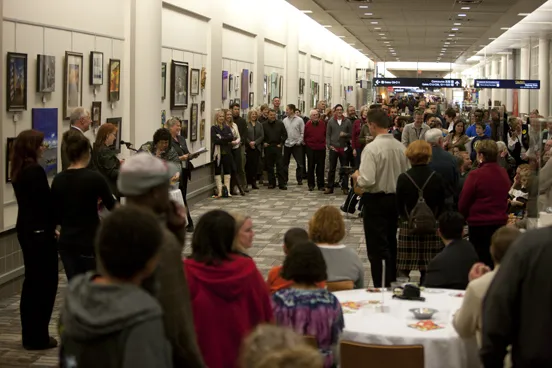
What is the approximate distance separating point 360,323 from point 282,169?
12.8m

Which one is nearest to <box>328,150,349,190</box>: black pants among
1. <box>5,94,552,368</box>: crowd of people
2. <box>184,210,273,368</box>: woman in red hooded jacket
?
<box>5,94,552,368</box>: crowd of people

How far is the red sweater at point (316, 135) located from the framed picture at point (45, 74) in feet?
26.7

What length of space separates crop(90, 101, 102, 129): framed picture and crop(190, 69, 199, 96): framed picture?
458 cm

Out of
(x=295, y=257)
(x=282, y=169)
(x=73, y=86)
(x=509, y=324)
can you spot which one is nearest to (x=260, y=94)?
(x=282, y=169)

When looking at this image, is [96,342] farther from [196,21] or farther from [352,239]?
[196,21]

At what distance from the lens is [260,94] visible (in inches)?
838

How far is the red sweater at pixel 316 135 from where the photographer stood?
17234mm

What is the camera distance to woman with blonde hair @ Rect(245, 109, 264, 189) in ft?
56.7

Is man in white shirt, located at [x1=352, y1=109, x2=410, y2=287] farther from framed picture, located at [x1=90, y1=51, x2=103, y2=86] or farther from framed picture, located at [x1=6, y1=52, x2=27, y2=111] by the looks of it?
framed picture, located at [x1=90, y1=51, x2=103, y2=86]

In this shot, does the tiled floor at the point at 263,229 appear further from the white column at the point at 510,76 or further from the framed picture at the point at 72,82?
the white column at the point at 510,76

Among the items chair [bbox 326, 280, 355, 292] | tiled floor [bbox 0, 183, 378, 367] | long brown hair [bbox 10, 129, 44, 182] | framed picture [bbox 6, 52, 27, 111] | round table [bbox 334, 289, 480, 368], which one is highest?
framed picture [bbox 6, 52, 27, 111]

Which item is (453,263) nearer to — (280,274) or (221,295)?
(280,274)

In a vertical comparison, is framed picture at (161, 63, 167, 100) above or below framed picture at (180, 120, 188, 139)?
above

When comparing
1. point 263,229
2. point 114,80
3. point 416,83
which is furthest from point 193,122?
point 416,83
